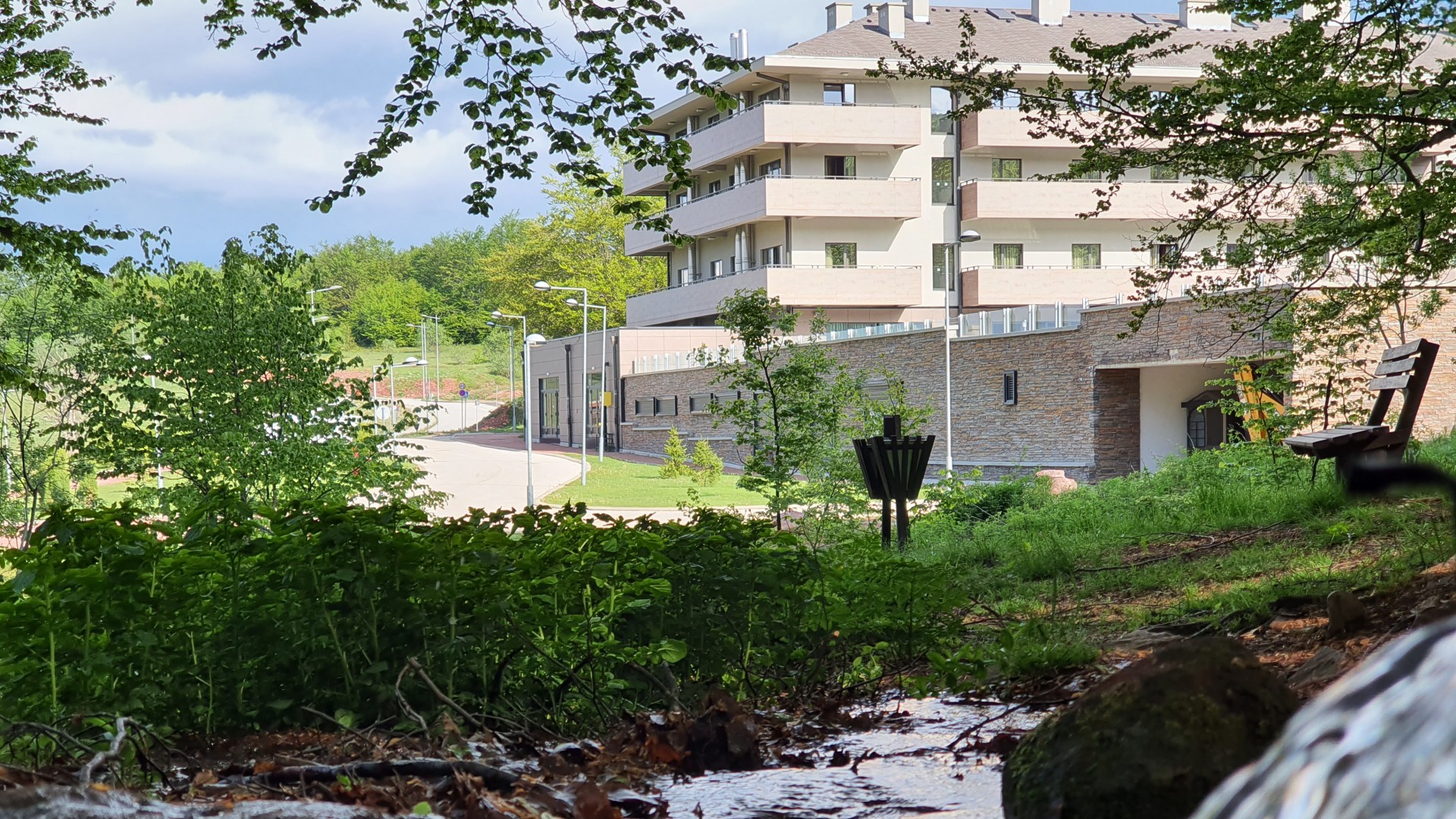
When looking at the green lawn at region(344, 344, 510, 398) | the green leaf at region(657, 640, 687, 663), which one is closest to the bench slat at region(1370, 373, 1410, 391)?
the green leaf at region(657, 640, 687, 663)

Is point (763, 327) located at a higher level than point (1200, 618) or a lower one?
higher

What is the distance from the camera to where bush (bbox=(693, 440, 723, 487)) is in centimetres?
3962

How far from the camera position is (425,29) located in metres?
9.10

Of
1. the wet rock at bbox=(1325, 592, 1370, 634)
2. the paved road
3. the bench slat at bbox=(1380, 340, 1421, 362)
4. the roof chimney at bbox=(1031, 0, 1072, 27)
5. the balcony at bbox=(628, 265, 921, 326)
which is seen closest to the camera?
the wet rock at bbox=(1325, 592, 1370, 634)

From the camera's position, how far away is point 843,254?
180 feet

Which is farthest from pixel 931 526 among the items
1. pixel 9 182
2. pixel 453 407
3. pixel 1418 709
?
pixel 453 407

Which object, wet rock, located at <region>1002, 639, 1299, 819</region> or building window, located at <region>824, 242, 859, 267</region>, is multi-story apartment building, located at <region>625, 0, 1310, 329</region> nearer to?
building window, located at <region>824, 242, 859, 267</region>

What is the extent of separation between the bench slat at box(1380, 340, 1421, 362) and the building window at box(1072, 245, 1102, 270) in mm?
43743

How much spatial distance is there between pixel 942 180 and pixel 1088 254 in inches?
285

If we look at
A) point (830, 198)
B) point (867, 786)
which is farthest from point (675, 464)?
point (867, 786)

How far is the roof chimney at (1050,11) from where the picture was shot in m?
57.0

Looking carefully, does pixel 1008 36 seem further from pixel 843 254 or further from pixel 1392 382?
pixel 1392 382

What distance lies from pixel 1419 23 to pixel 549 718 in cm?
766

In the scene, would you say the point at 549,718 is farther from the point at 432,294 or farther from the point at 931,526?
the point at 432,294
